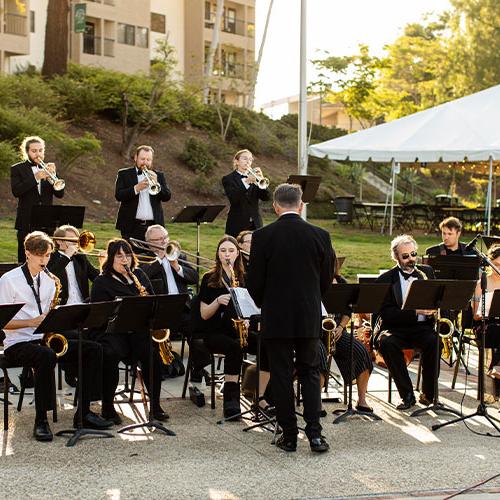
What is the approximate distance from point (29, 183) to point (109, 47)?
33734mm

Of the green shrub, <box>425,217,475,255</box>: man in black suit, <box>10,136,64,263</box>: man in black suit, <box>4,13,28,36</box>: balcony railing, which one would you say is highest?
<box>4,13,28,36</box>: balcony railing

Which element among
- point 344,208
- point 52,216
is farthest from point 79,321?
point 344,208

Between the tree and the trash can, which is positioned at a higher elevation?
the tree

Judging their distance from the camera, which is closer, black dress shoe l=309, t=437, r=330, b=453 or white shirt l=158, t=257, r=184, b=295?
black dress shoe l=309, t=437, r=330, b=453

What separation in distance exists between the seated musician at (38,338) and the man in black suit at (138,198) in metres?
3.91

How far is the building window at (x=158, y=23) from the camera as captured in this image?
51125 millimetres

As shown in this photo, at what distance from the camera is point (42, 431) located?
856cm

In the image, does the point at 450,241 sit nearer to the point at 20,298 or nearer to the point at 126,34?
the point at 20,298

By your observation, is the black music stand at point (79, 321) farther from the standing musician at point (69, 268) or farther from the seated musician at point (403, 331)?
the seated musician at point (403, 331)

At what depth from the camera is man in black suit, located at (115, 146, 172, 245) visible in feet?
42.4

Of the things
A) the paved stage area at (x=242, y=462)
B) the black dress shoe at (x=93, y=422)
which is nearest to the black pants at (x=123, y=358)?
the black dress shoe at (x=93, y=422)

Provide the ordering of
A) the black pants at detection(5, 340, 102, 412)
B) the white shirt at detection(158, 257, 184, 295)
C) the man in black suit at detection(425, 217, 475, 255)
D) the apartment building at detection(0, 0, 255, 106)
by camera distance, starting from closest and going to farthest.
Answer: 1. the black pants at detection(5, 340, 102, 412)
2. the white shirt at detection(158, 257, 184, 295)
3. the man in black suit at detection(425, 217, 475, 255)
4. the apartment building at detection(0, 0, 255, 106)

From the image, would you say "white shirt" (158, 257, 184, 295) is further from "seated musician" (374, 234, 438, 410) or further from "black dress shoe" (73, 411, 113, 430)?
"black dress shoe" (73, 411, 113, 430)

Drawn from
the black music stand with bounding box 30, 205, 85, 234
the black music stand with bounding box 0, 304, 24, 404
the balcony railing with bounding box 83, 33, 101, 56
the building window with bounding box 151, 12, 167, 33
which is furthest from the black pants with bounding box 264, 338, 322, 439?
the building window with bounding box 151, 12, 167, 33
